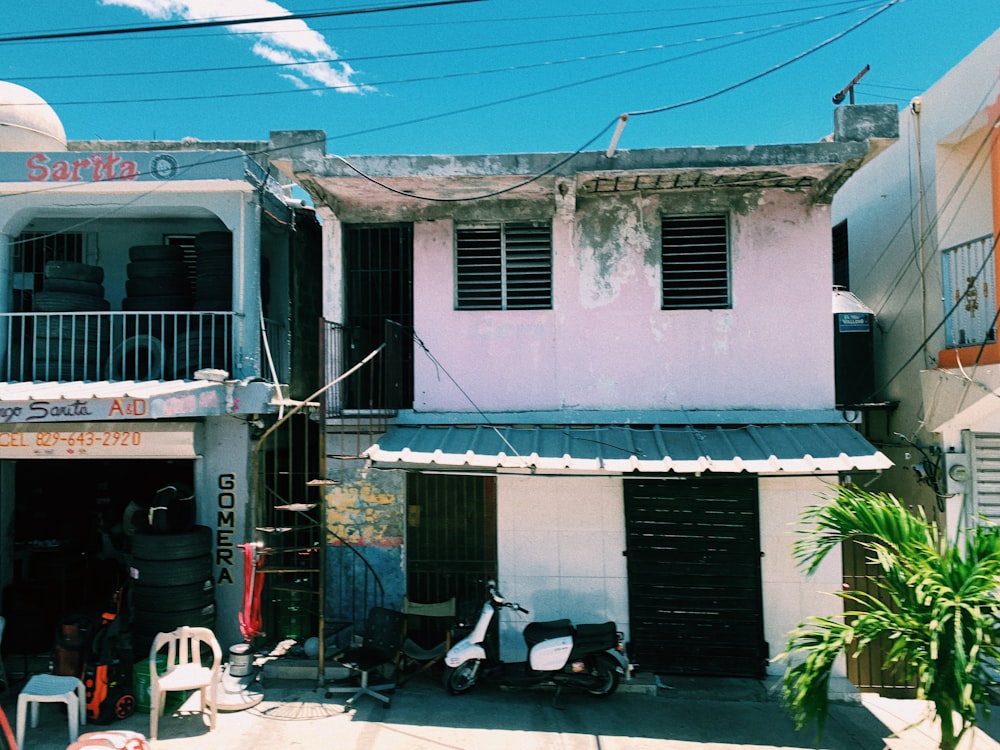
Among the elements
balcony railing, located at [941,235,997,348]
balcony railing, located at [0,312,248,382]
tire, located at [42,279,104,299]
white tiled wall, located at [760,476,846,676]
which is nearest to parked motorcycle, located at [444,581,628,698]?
white tiled wall, located at [760,476,846,676]

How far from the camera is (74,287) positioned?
28.7ft

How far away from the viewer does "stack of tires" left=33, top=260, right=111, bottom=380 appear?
8.50 meters

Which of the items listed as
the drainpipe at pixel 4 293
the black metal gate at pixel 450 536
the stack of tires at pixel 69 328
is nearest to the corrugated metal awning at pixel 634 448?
the black metal gate at pixel 450 536

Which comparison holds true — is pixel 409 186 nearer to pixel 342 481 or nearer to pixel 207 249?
pixel 207 249

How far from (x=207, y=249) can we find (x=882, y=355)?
404 inches

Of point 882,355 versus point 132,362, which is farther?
point 882,355

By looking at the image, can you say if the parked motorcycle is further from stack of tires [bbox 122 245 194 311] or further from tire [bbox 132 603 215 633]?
stack of tires [bbox 122 245 194 311]

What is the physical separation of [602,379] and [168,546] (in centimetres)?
561

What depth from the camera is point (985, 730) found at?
6.93 m

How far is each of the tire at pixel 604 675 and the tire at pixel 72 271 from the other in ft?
26.7

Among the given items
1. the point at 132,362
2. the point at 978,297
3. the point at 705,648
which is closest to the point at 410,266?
the point at 132,362

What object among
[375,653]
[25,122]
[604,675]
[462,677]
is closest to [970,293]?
[604,675]

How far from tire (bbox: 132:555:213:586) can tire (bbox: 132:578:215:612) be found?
57 millimetres

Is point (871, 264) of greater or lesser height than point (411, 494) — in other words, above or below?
above
